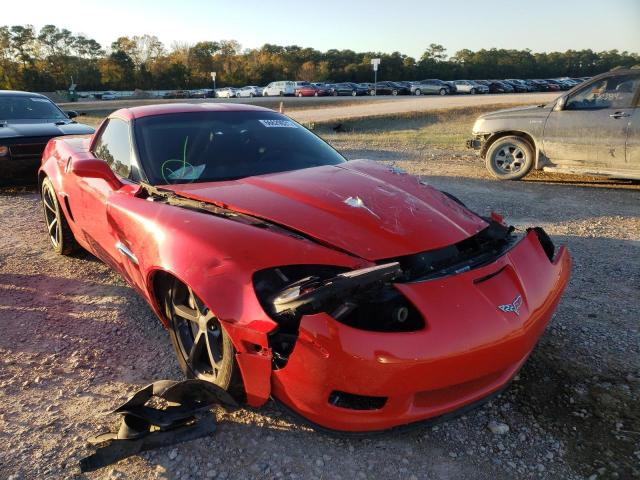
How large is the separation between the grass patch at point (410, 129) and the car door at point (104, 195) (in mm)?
8769

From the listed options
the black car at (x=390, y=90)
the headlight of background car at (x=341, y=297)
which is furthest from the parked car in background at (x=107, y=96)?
the headlight of background car at (x=341, y=297)

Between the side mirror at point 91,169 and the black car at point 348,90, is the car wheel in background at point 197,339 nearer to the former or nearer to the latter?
the side mirror at point 91,169

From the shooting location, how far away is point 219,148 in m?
3.22

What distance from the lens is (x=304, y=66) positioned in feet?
221

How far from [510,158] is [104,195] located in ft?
21.7

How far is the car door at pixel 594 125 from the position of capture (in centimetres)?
657

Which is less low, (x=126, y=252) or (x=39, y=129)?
(x=39, y=129)

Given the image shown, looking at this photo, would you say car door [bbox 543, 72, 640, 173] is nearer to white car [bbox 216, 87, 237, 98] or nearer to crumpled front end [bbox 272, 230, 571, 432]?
crumpled front end [bbox 272, 230, 571, 432]

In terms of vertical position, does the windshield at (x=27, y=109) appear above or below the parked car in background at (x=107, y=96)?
below

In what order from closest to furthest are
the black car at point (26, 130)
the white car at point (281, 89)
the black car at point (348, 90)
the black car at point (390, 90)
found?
1. the black car at point (26, 130)
2. the black car at point (390, 90)
3. the black car at point (348, 90)
4. the white car at point (281, 89)

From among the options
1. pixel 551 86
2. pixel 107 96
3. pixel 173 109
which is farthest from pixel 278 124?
pixel 107 96

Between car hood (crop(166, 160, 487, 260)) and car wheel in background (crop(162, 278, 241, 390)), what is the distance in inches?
21.4

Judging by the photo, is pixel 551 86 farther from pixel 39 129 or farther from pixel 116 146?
pixel 116 146

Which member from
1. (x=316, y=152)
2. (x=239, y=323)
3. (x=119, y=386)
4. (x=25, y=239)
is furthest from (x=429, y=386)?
(x=25, y=239)
